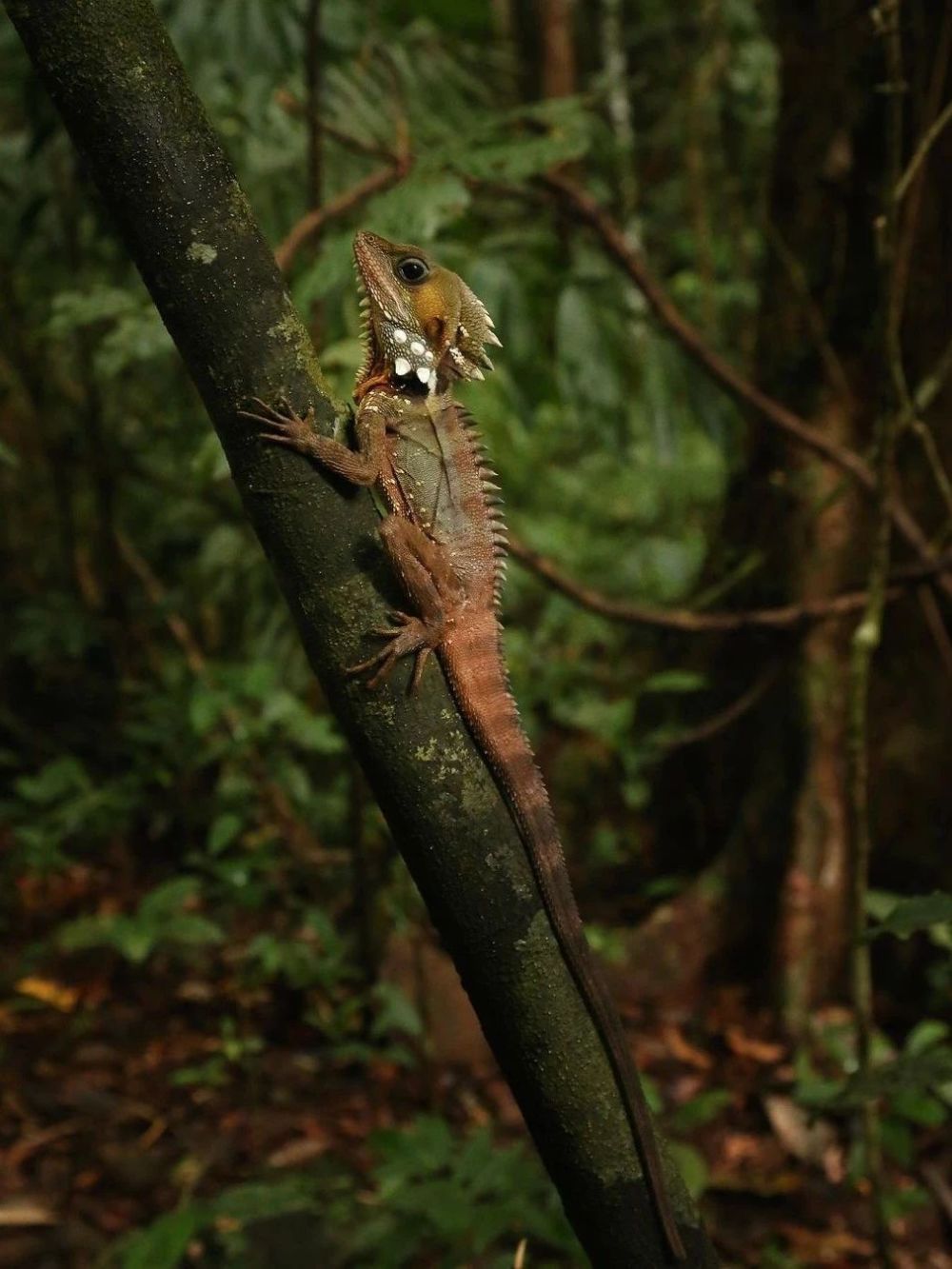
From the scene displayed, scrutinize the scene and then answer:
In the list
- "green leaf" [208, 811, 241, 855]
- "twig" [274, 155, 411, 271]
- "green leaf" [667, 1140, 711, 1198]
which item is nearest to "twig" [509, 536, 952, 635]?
"twig" [274, 155, 411, 271]

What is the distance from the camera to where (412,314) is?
246 cm

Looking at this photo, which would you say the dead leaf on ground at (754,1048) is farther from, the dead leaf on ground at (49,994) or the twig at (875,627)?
the dead leaf on ground at (49,994)

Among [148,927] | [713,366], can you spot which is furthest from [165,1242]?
[713,366]

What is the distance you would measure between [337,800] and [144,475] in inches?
76.8

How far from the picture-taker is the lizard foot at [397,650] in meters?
1.51

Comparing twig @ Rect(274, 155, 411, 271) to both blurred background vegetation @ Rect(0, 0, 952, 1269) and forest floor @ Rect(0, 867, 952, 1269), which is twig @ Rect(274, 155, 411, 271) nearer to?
blurred background vegetation @ Rect(0, 0, 952, 1269)

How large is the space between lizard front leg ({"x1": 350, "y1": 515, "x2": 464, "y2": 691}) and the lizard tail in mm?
76

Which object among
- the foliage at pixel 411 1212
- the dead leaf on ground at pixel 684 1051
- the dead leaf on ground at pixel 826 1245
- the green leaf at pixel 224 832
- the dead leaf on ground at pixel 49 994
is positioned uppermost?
the green leaf at pixel 224 832

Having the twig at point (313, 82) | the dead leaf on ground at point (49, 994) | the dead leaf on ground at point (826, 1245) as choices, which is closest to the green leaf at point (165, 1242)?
→ the dead leaf on ground at point (826, 1245)

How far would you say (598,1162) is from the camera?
1.54 m

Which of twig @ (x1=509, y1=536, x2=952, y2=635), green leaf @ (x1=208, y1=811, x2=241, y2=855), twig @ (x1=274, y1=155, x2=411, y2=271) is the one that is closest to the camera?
twig @ (x1=274, y1=155, x2=411, y2=271)

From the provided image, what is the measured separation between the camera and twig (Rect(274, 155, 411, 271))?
3.00 m

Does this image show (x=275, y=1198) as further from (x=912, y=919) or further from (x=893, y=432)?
(x=893, y=432)

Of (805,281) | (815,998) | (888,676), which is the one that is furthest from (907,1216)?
(805,281)
